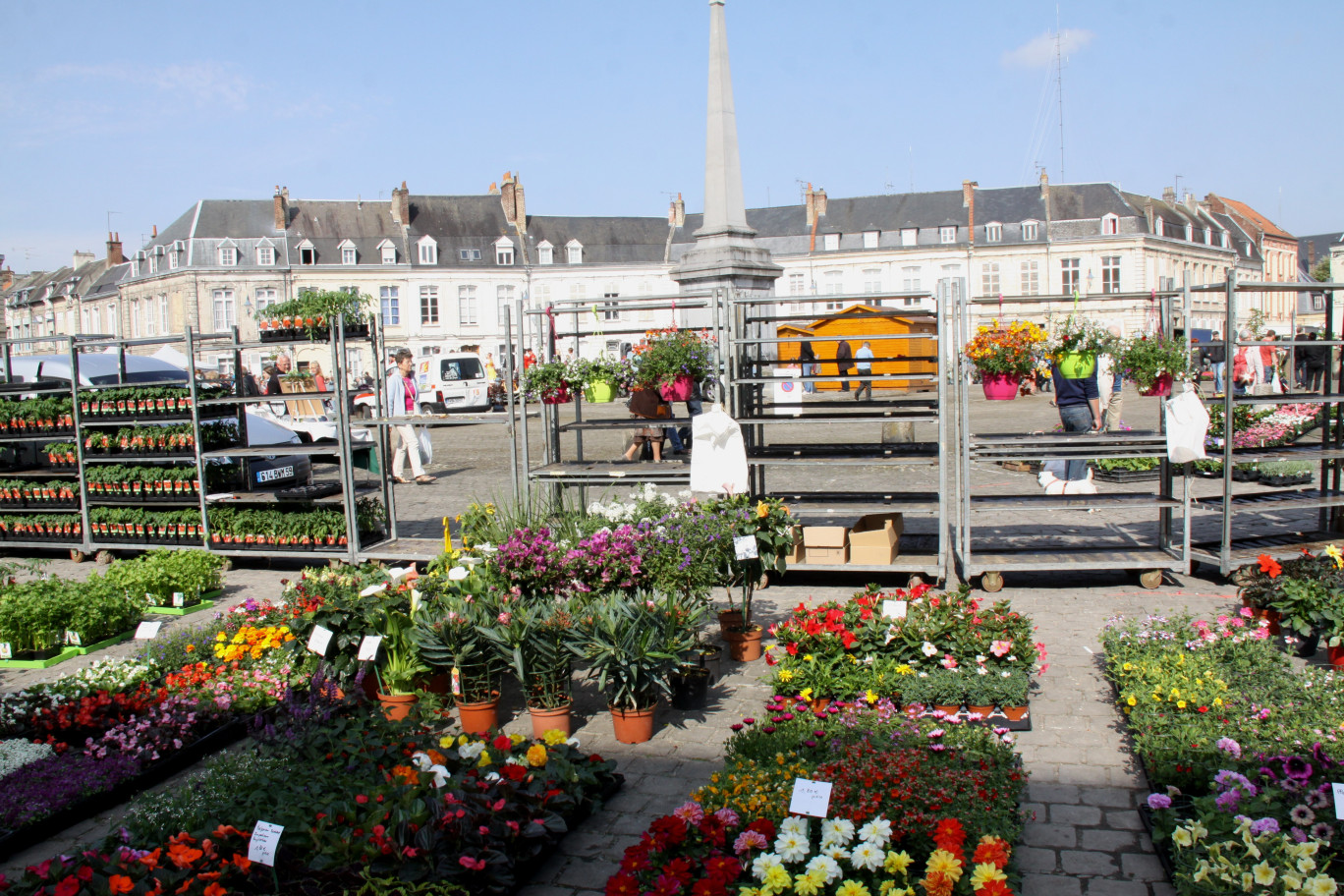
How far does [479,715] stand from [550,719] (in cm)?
42

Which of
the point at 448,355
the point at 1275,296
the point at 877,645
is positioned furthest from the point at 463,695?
the point at 1275,296

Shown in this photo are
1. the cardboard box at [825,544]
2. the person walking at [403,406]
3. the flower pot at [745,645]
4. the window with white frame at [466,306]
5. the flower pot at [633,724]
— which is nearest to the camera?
the flower pot at [633,724]

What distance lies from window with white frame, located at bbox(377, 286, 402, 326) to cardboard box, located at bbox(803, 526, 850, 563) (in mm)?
44767

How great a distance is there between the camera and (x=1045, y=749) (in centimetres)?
505

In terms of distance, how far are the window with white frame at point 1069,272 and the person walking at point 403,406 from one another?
4290cm

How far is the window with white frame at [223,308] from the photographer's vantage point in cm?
4812

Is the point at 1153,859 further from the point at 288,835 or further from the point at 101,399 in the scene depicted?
the point at 101,399

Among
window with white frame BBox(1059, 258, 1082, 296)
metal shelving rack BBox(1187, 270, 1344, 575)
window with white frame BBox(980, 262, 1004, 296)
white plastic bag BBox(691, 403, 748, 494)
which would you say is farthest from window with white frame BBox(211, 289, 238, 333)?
metal shelving rack BBox(1187, 270, 1344, 575)

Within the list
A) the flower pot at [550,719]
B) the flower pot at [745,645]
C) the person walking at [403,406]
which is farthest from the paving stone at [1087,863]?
the person walking at [403,406]

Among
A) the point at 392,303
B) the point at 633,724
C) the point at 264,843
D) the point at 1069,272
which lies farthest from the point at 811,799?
the point at 1069,272

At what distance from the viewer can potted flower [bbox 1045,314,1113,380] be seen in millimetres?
7788

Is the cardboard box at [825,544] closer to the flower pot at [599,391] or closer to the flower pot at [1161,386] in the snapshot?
the flower pot at [599,391]

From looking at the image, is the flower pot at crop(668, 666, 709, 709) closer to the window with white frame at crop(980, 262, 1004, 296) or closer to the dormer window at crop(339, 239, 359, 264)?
the dormer window at crop(339, 239, 359, 264)

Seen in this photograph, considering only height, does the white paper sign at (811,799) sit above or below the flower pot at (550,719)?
above
